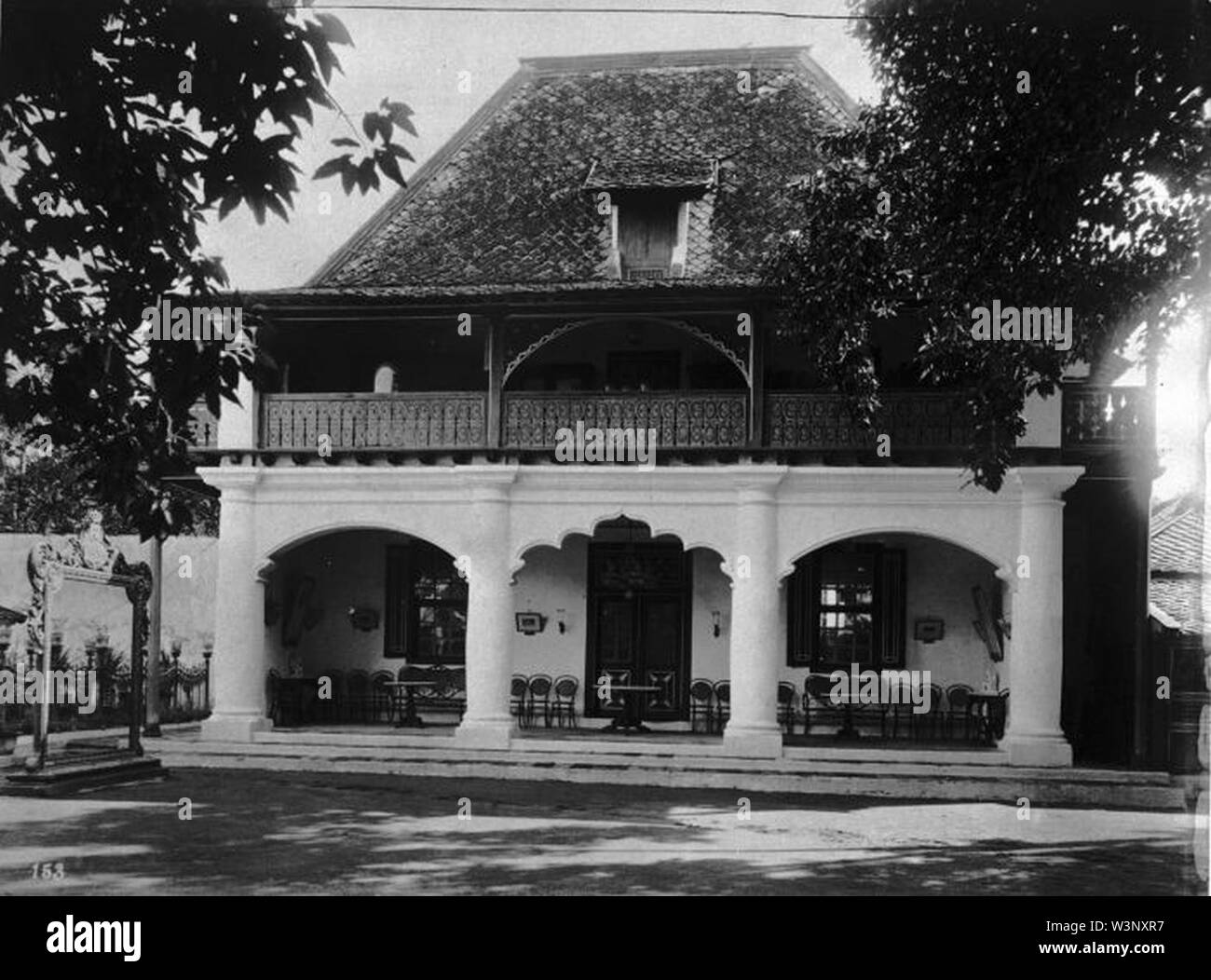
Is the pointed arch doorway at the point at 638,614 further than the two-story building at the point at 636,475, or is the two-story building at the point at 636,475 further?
the pointed arch doorway at the point at 638,614

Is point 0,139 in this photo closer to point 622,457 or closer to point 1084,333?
point 1084,333

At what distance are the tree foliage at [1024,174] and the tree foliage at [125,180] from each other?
455 centimetres

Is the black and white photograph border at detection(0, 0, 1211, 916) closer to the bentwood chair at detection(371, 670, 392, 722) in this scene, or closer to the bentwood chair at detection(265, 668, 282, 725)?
the bentwood chair at detection(265, 668, 282, 725)

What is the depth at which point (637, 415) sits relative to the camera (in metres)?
16.0

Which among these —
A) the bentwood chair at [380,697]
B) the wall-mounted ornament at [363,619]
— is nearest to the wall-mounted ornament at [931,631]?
the bentwood chair at [380,697]

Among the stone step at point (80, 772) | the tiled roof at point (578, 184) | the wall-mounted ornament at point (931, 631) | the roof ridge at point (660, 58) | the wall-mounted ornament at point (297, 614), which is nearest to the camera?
the roof ridge at point (660, 58)

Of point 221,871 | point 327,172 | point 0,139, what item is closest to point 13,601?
point 221,871

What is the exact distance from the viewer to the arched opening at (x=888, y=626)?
1688cm

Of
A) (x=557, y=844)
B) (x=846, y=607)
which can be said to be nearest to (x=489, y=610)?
(x=846, y=607)

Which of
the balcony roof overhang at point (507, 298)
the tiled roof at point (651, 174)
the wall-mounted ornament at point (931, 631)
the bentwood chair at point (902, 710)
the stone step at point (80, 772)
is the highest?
the tiled roof at point (651, 174)

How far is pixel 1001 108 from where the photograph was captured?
995cm

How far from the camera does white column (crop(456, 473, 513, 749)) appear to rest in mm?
15883

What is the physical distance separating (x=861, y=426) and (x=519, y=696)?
219 inches

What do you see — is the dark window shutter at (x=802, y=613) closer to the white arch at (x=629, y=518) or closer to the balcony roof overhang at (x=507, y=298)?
the white arch at (x=629, y=518)
